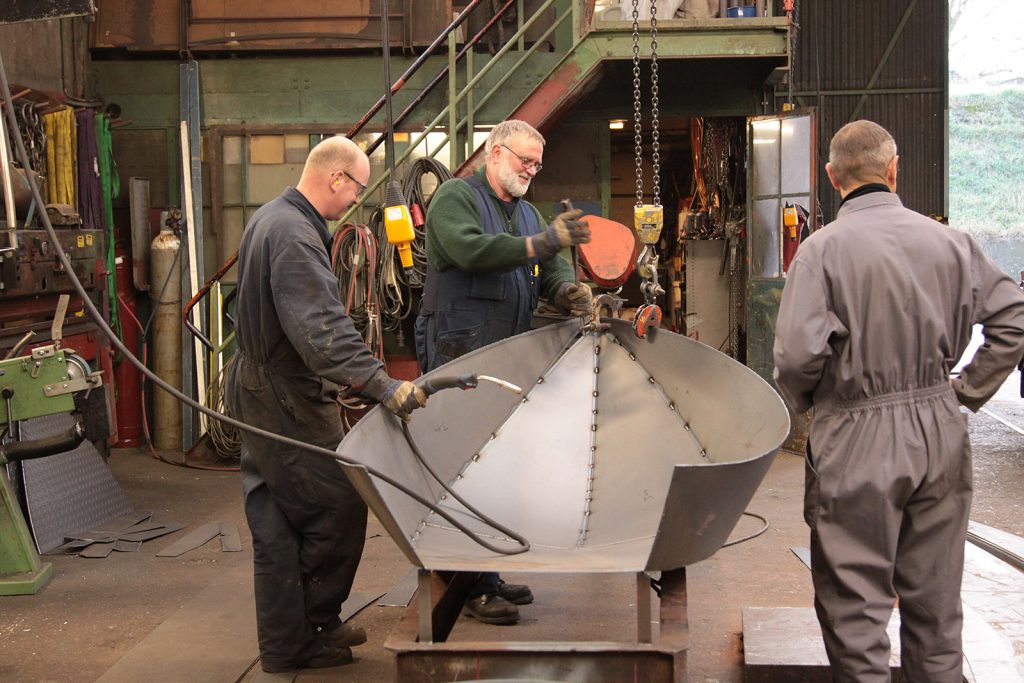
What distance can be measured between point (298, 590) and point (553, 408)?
3.39ft

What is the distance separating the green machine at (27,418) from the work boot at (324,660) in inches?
61.3

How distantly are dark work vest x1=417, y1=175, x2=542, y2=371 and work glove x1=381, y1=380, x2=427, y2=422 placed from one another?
87cm

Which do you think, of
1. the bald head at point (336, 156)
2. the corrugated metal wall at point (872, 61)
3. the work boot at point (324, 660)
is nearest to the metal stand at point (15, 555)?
the work boot at point (324, 660)

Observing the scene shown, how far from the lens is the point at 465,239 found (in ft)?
12.1

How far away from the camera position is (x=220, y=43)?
7785 millimetres

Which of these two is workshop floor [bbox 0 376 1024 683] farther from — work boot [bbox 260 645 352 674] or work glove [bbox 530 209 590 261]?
work glove [bbox 530 209 590 261]

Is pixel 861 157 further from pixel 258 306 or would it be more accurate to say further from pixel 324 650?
pixel 324 650

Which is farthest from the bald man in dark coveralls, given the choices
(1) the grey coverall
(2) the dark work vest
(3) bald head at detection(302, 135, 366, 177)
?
(1) the grey coverall

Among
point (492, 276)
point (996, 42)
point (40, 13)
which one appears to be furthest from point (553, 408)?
point (996, 42)

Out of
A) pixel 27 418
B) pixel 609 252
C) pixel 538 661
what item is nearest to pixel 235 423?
pixel 538 661

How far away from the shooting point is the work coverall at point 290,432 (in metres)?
3.18

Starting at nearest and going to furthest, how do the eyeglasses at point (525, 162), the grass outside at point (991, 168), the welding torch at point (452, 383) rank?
the welding torch at point (452, 383), the eyeglasses at point (525, 162), the grass outside at point (991, 168)

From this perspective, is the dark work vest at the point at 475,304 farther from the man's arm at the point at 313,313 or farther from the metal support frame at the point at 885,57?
the metal support frame at the point at 885,57

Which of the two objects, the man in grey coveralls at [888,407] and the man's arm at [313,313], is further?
the man's arm at [313,313]
